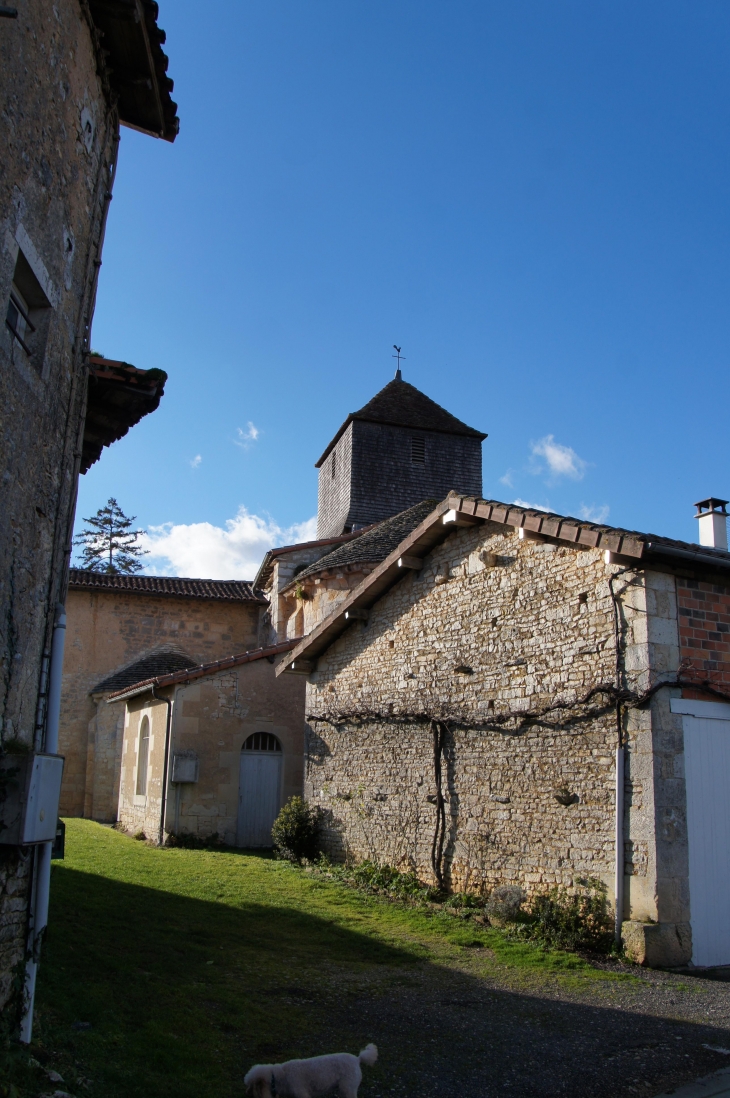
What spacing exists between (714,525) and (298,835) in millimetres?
8106

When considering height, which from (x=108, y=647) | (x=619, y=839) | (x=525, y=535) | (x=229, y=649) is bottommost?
(x=619, y=839)

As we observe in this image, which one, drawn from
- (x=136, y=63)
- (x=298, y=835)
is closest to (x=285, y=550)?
(x=298, y=835)

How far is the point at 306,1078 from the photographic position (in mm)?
4391

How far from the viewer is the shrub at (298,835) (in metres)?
13.7

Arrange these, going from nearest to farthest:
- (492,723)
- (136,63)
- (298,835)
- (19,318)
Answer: (19,318) → (136,63) → (492,723) → (298,835)

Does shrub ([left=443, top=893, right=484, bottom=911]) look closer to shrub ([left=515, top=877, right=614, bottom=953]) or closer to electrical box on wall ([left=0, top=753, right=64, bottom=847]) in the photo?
shrub ([left=515, top=877, right=614, bottom=953])

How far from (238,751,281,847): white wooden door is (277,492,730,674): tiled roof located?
2633 mm

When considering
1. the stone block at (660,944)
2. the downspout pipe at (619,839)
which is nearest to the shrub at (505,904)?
the downspout pipe at (619,839)

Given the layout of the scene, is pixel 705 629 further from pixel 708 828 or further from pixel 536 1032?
pixel 536 1032

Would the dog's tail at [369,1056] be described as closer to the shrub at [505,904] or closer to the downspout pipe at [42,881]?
the downspout pipe at [42,881]

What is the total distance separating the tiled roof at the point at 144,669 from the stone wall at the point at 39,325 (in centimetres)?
1490

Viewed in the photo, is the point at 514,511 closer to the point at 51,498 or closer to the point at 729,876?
the point at 729,876

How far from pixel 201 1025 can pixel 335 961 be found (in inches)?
98.1

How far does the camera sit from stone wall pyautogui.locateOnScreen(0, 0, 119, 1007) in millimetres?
4770
